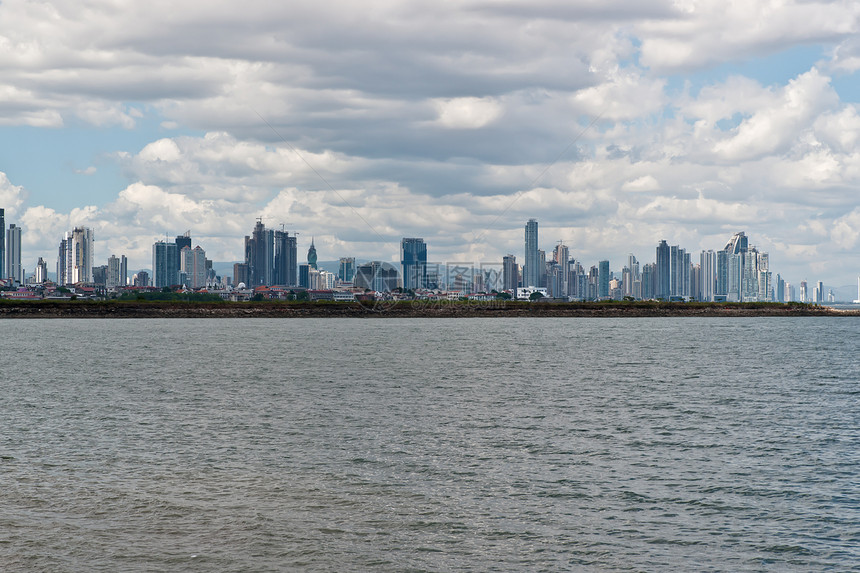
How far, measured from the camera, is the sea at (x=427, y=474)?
2030 centimetres

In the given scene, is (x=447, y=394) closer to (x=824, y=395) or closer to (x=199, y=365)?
(x=824, y=395)

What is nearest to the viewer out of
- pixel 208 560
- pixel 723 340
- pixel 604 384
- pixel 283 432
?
pixel 208 560

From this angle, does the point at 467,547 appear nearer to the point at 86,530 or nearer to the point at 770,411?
the point at 86,530

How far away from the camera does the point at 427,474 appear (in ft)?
96.1

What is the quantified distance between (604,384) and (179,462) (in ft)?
131

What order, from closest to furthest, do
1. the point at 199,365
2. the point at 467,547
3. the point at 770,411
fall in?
the point at 467,547 → the point at 770,411 → the point at 199,365

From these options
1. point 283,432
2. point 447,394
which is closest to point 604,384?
point 447,394

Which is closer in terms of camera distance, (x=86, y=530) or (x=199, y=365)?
(x=86, y=530)

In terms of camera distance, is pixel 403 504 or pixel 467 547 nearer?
pixel 467 547

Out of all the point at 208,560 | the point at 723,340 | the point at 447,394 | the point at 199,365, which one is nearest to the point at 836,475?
the point at 208,560

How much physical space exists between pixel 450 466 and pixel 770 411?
88.1 feet

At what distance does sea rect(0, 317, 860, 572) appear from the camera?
2030cm

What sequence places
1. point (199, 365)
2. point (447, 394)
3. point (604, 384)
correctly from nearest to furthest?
point (447, 394)
point (604, 384)
point (199, 365)

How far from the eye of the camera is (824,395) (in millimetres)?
56250
